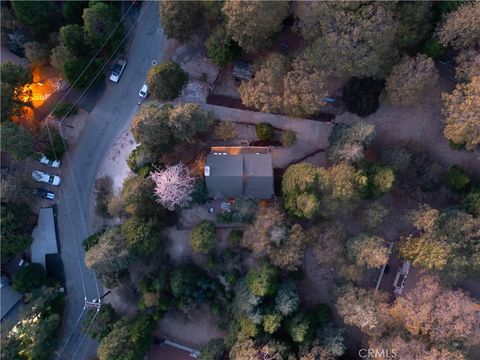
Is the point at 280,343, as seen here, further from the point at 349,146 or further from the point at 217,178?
the point at 349,146

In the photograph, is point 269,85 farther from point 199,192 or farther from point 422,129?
point 422,129

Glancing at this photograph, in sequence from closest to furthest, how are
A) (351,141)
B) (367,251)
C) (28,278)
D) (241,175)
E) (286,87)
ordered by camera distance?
(367,251), (286,87), (351,141), (241,175), (28,278)

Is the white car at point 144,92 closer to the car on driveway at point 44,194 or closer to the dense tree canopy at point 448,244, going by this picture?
the car on driveway at point 44,194

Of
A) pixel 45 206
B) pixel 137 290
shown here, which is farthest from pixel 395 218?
pixel 45 206

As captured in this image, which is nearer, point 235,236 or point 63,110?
point 235,236

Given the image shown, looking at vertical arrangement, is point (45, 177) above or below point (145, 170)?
below

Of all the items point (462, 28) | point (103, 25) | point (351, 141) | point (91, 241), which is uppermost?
point (462, 28)

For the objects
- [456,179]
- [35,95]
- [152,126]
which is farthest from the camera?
[35,95]

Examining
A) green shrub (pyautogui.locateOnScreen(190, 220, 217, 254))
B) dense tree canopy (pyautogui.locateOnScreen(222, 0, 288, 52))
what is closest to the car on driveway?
green shrub (pyautogui.locateOnScreen(190, 220, 217, 254))

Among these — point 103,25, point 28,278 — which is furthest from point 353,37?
point 28,278
